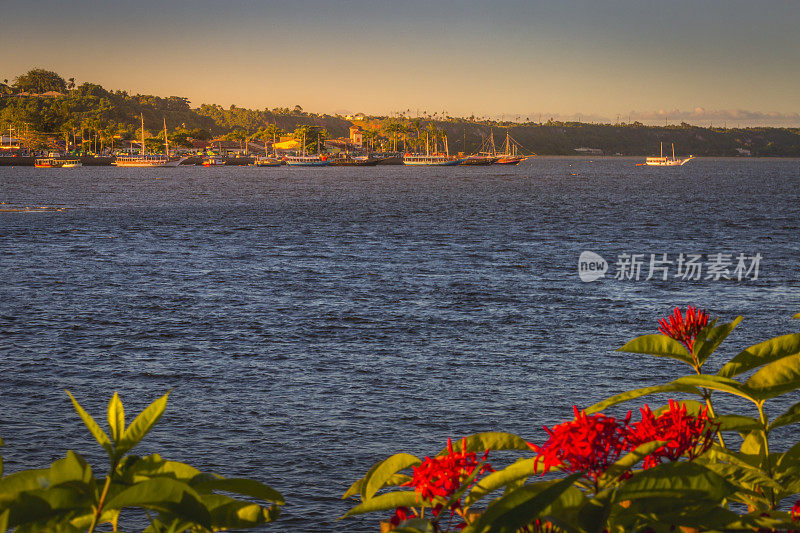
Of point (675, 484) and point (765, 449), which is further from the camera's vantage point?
point (765, 449)

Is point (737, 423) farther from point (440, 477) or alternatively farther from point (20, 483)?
point (20, 483)

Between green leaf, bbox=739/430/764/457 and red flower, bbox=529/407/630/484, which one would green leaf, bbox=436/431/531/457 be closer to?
red flower, bbox=529/407/630/484

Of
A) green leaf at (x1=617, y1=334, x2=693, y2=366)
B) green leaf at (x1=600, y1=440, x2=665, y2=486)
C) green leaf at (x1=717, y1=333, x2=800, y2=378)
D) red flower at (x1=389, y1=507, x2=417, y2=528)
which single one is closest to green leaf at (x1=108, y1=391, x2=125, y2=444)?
red flower at (x1=389, y1=507, x2=417, y2=528)

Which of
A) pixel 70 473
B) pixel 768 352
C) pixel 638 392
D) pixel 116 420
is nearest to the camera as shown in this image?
pixel 70 473

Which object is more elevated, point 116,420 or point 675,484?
point 116,420

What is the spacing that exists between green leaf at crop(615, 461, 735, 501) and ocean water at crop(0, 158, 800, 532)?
12.5 m

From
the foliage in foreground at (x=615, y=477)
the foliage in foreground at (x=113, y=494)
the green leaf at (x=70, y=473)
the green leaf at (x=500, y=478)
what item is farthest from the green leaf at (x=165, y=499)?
the green leaf at (x=500, y=478)

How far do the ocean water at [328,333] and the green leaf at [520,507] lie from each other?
41.6ft

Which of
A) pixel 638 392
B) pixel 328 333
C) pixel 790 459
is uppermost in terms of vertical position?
pixel 638 392

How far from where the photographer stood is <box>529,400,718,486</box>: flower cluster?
3.01 meters

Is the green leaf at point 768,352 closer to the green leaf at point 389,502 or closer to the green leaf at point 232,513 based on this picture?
the green leaf at point 389,502

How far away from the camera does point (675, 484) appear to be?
3094 millimetres

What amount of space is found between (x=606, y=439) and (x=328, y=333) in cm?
2803

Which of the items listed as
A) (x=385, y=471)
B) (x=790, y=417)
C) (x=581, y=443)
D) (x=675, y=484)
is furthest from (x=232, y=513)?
(x=790, y=417)
